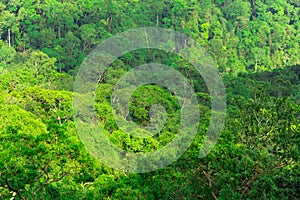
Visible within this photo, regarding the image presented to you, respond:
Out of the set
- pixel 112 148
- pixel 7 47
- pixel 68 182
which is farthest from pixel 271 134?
pixel 7 47

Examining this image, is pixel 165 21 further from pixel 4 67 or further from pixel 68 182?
pixel 68 182

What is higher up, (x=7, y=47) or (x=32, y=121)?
(x=32, y=121)

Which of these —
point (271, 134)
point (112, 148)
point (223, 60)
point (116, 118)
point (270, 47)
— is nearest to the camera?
point (271, 134)

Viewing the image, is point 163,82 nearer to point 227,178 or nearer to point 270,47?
point 227,178

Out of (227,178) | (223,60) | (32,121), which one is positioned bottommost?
(223,60)

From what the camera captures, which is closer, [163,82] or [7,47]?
[163,82]

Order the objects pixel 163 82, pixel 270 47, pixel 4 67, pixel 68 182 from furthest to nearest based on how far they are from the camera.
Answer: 1. pixel 270 47
2. pixel 4 67
3. pixel 163 82
4. pixel 68 182

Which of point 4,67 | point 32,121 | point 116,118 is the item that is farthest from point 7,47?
point 32,121
